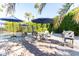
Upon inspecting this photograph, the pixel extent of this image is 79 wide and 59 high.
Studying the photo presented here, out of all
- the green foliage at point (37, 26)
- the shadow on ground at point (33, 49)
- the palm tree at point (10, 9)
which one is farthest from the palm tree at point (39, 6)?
the shadow on ground at point (33, 49)

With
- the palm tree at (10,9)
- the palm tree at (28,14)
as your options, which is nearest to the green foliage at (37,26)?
the palm tree at (28,14)

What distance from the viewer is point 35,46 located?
4395mm

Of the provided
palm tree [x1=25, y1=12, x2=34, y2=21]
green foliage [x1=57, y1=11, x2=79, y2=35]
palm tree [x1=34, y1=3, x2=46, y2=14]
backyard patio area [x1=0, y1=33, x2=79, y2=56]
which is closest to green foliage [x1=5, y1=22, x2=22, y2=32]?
backyard patio area [x1=0, y1=33, x2=79, y2=56]

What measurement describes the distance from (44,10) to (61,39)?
0.73m

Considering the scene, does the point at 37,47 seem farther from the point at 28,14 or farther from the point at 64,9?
the point at 64,9

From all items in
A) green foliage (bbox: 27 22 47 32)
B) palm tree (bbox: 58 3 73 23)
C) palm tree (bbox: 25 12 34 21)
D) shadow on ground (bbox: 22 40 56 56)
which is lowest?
shadow on ground (bbox: 22 40 56 56)

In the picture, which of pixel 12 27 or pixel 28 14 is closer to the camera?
pixel 28 14

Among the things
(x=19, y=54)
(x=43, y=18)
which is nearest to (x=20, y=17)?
(x=43, y=18)

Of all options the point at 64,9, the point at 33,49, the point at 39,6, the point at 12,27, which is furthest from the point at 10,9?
the point at 64,9

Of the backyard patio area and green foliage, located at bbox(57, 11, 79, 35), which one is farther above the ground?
green foliage, located at bbox(57, 11, 79, 35)

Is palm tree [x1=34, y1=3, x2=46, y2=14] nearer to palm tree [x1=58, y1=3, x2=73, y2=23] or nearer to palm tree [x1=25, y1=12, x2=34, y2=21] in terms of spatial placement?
palm tree [x1=25, y1=12, x2=34, y2=21]

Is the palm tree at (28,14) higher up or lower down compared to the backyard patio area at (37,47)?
higher up

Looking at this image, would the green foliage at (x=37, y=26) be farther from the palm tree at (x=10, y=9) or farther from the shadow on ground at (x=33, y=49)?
the palm tree at (x=10, y=9)

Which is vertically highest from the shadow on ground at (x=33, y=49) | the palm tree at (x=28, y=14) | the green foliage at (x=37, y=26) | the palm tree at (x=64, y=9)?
the palm tree at (x=64, y=9)
